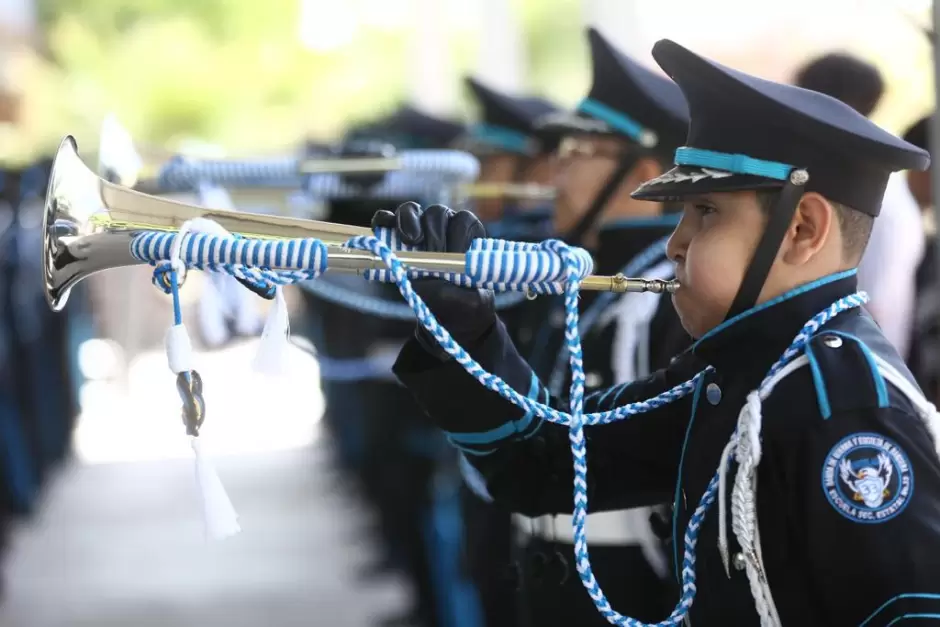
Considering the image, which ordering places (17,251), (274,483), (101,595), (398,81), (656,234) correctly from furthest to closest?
(398,81)
(274,483)
(17,251)
(101,595)
(656,234)

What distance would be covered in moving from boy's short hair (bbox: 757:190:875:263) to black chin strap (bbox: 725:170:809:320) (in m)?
0.01

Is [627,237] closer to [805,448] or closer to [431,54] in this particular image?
[805,448]

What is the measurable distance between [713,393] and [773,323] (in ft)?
0.48

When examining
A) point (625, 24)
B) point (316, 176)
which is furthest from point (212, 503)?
point (625, 24)

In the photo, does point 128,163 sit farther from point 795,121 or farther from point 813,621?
point 813,621

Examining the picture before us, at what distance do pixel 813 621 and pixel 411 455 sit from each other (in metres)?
4.08

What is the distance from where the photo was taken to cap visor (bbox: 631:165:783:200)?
4.88ft

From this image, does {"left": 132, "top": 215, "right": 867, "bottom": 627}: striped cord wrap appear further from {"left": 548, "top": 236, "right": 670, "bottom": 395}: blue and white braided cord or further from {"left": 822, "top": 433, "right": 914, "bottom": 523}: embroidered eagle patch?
{"left": 548, "top": 236, "right": 670, "bottom": 395}: blue and white braided cord

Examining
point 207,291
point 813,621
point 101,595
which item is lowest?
point 101,595

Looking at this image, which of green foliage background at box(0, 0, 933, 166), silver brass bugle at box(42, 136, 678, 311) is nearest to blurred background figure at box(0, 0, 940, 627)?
silver brass bugle at box(42, 136, 678, 311)

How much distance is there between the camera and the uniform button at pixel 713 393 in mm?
1583

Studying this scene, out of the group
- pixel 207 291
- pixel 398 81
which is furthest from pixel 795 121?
pixel 398 81

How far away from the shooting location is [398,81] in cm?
1603

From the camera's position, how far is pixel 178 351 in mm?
1488
